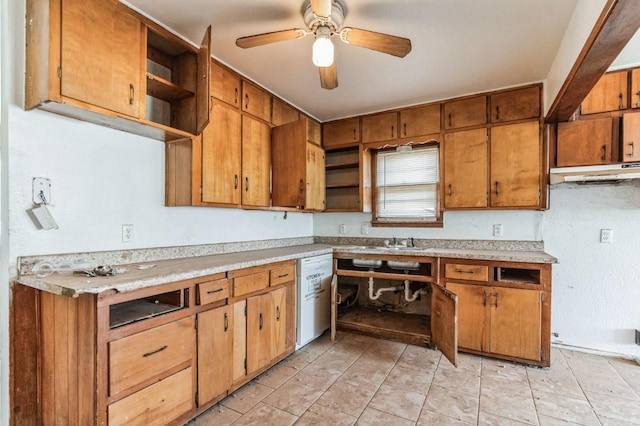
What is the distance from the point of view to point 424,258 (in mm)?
2900

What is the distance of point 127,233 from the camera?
6.74 feet

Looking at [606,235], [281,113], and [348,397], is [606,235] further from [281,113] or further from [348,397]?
[281,113]

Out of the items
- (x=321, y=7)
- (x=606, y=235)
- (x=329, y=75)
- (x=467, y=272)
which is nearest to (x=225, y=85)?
(x=329, y=75)

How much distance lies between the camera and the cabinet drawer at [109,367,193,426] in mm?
1454

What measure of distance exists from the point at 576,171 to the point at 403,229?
1638 millimetres

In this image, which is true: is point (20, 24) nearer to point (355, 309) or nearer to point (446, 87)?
point (446, 87)

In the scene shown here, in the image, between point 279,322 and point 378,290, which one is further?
point 378,290

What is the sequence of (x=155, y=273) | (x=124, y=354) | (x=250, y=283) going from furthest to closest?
(x=250, y=283)
(x=155, y=273)
(x=124, y=354)

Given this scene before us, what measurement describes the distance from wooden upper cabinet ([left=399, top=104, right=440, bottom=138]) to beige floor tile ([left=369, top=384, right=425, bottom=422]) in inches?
97.7

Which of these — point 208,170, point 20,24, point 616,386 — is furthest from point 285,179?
point 616,386

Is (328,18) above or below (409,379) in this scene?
above

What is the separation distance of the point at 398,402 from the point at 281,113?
2763mm

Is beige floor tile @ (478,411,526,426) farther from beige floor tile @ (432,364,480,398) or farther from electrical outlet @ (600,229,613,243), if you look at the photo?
electrical outlet @ (600,229,613,243)

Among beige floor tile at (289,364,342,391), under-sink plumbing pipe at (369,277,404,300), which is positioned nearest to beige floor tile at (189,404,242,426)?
beige floor tile at (289,364,342,391)
